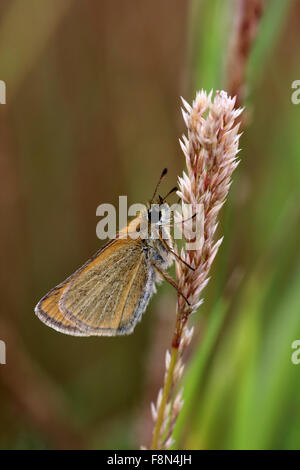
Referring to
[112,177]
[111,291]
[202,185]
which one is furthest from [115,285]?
[112,177]

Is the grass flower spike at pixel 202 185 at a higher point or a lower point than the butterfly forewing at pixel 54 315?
higher

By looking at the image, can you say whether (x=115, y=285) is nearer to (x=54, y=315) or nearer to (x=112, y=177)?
(x=54, y=315)

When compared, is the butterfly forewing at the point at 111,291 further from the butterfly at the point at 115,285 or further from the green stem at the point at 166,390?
the green stem at the point at 166,390

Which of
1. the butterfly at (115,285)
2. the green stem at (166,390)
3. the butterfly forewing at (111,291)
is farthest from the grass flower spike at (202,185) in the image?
the butterfly forewing at (111,291)

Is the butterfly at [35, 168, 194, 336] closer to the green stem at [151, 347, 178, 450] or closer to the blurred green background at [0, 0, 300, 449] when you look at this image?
the blurred green background at [0, 0, 300, 449]

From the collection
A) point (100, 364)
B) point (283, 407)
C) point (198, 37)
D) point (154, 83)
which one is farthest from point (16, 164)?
point (283, 407)
